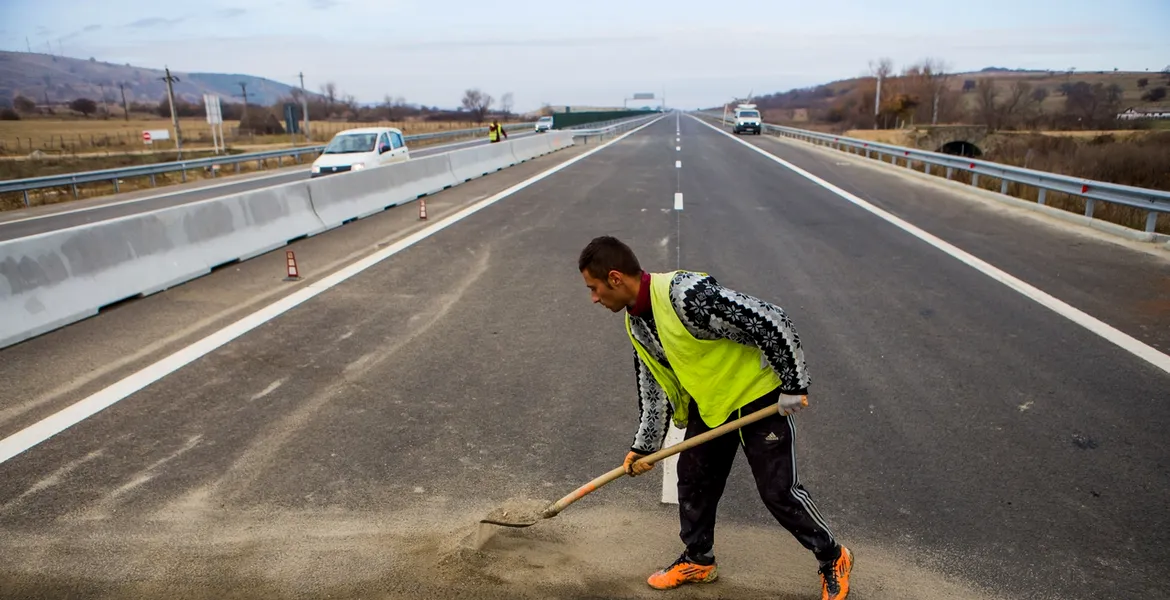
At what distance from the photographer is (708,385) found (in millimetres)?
2906

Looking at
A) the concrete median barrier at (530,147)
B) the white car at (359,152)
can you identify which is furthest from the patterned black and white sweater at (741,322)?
the concrete median barrier at (530,147)

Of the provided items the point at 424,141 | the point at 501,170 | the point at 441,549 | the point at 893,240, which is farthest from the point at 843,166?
the point at 424,141

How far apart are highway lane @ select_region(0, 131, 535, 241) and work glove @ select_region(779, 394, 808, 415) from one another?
51.0 feet

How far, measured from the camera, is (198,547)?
11.6 ft

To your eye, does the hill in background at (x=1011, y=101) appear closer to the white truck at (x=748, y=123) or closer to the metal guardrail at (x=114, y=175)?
the white truck at (x=748, y=123)

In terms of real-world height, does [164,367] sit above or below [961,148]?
above

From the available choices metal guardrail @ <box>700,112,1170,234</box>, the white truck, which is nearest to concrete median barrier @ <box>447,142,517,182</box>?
metal guardrail @ <box>700,112,1170,234</box>

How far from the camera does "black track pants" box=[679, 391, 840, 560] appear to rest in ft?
9.56

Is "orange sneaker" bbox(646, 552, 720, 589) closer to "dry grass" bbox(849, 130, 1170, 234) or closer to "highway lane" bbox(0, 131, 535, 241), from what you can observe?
"dry grass" bbox(849, 130, 1170, 234)

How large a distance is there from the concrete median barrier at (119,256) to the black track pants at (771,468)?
6.47 metres

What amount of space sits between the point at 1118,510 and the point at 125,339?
24.5 ft

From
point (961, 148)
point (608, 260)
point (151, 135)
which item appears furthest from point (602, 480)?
point (961, 148)

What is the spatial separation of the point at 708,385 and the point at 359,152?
60.4ft

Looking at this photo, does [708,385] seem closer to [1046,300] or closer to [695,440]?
[695,440]
